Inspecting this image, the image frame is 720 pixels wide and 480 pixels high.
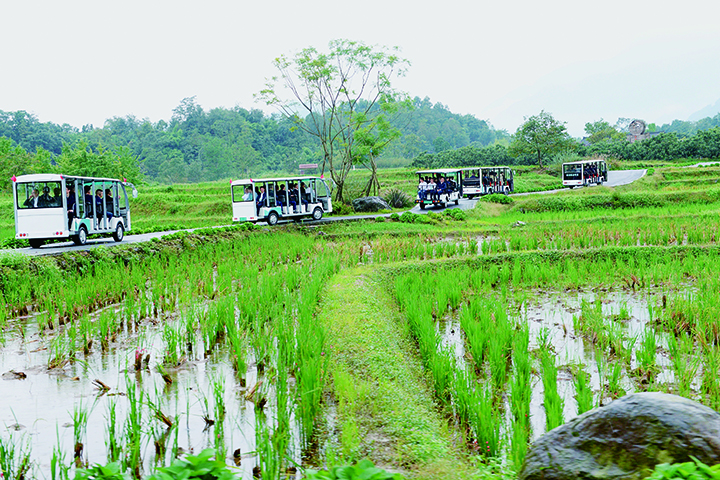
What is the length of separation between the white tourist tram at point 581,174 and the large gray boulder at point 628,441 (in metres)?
34.1

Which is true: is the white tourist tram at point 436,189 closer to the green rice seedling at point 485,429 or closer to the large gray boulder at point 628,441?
the green rice seedling at point 485,429

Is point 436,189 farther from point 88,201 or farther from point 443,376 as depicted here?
point 443,376

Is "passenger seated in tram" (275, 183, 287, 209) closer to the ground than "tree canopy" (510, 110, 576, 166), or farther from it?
closer to the ground

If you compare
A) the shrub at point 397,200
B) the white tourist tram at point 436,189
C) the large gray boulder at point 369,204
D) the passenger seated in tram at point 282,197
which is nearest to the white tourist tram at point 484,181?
the white tourist tram at point 436,189

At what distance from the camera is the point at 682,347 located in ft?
17.6

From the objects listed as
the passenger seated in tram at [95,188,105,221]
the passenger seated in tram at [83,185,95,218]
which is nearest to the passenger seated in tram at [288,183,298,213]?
the passenger seated in tram at [95,188,105,221]

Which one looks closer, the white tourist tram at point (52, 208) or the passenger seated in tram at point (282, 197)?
the white tourist tram at point (52, 208)

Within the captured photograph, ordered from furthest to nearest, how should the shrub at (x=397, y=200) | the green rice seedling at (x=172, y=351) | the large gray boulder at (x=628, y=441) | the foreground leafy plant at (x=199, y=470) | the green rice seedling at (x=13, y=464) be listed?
the shrub at (x=397, y=200) → the green rice seedling at (x=172, y=351) → the green rice seedling at (x=13, y=464) → the large gray boulder at (x=628, y=441) → the foreground leafy plant at (x=199, y=470)

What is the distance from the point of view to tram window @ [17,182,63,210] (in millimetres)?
13273

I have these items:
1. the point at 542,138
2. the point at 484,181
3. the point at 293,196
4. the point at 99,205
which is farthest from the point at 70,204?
the point at 542,138

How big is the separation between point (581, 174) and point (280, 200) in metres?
22.3

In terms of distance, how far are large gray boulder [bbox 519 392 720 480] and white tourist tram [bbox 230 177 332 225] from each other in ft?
52.6

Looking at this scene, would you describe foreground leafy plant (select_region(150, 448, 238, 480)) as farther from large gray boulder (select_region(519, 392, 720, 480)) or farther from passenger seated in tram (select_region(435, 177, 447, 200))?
passenger seated in tram (select_region(435, 177, 447, 200))

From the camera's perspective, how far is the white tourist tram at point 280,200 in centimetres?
1909
